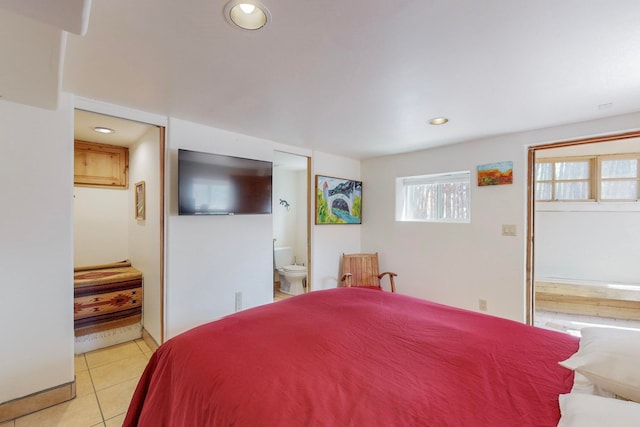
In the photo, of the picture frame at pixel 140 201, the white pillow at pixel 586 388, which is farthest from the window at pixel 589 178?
the picture frame at pixel 140 201

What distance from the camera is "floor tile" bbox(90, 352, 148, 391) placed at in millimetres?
2170

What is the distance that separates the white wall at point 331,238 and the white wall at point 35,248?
2.43 meters

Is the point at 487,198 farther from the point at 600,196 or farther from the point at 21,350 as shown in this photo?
the point at 21,350

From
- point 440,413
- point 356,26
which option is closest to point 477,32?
point 356,26

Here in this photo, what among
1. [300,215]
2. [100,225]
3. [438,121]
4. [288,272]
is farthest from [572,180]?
[100,225]

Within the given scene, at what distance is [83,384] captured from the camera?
7.00 feet

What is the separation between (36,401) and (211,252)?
58.7 inches

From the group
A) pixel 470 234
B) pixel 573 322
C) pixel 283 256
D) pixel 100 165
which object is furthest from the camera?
pixel 283 256

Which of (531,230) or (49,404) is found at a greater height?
(531,230)

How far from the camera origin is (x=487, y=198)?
3006mm

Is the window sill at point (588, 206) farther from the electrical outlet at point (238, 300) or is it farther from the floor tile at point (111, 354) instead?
the floor tile at point (111, 354)

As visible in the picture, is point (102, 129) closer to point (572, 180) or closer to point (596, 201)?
point (572, 180)

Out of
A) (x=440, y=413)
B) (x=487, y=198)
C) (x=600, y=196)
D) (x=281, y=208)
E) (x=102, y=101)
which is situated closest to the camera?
(x=440, y=413)

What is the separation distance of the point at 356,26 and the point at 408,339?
1.54m
